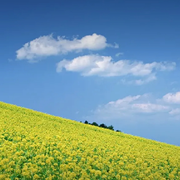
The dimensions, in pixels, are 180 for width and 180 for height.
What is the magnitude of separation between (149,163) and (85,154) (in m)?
4.28

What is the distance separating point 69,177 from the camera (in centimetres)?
847

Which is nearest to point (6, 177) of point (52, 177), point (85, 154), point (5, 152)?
point (52, 177)

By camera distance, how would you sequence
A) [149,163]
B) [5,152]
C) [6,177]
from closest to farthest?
[6,177] → [5,152] → [149,163]

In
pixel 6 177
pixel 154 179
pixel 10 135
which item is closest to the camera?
pixel 6 177

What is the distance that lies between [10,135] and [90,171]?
8864mm

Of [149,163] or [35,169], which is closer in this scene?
[35,169]

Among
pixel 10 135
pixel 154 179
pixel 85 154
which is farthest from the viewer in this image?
pixel 10 135

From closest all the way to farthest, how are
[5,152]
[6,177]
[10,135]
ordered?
[6,177]
[5,152]
[10,135]

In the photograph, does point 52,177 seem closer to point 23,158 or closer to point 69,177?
point 69,177

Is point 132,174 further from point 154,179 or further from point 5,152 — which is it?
point 5,152

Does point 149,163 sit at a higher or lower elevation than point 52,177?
higher

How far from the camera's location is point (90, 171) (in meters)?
9.41

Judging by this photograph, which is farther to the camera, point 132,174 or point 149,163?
point 149,163

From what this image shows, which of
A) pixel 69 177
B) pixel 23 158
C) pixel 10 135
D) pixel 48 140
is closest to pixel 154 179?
pixel 69 177
